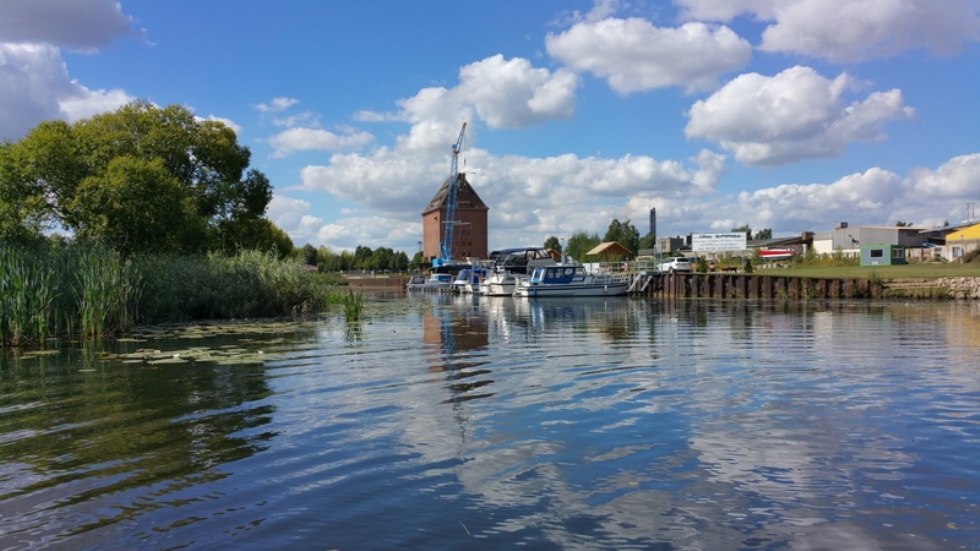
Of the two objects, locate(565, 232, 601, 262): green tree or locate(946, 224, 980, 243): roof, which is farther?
locate(565, 232, 601, 262): green tree

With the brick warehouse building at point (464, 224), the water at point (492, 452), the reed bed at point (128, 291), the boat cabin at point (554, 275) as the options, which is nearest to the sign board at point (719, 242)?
the boat cabin at point (554, 275)

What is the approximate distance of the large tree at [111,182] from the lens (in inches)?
1159

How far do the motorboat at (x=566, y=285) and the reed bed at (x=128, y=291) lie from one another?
2331 cm

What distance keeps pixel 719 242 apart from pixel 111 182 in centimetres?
5678

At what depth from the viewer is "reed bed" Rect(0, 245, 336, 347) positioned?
17.5m

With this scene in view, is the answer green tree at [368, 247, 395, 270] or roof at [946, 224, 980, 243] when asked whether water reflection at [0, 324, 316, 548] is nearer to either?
roof at [946, 224, 980, 243]

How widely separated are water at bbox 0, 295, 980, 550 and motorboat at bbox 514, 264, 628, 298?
39120mm

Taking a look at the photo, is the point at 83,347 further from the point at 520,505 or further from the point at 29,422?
the point at 520,505

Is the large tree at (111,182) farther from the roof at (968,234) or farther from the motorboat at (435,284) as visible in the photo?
the roof at (968,234)

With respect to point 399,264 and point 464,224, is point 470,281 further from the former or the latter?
point 399,264

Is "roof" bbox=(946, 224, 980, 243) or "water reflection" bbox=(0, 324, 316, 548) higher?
"roof" bbox=(946, 224, 980, 243)

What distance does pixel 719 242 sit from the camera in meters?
69.9

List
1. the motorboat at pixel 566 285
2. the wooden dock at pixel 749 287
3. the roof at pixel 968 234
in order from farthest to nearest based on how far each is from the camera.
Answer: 1. the roof at pixel 968 234
2. the motorboat at pixel 566 285
3. the wooden dock at pixel 749 287

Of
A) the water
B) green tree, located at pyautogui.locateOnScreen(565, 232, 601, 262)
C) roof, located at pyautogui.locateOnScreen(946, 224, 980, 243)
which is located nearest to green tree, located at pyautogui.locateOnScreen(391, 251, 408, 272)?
green tree, located at pyautogui.locateOnScreen(565, 232, 601, 262)
